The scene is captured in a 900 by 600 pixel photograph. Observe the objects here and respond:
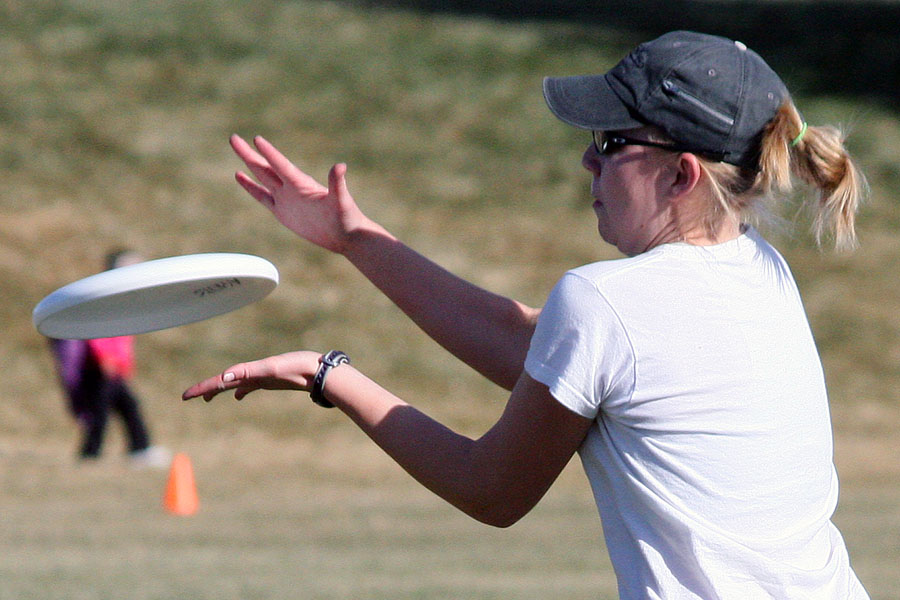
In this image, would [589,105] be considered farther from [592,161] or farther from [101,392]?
[101,392]

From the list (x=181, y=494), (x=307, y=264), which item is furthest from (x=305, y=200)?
(x=307, y=264)

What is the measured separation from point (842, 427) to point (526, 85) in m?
12.5

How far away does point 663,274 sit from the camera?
7.39 feet

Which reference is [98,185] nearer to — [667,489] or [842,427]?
[842,427]

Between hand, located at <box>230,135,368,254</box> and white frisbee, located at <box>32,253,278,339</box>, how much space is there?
0.47ft

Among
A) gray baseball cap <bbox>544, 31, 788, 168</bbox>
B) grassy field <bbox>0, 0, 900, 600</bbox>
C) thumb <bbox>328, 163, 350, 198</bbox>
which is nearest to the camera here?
gray baseball cap <bbox>544, 31, 788, 168</bbox>

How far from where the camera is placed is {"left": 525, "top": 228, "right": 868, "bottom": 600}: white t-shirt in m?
2.19

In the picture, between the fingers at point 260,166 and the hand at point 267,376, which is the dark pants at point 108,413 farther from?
the hand at point 267,376

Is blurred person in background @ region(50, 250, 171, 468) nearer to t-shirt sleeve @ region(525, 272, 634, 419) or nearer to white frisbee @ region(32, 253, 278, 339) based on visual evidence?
white frisbee @ region(32, 253, 278, 339)

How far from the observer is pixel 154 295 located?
329cm

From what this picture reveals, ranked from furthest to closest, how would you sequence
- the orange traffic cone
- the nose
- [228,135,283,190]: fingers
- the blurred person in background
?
the blurred person in background < the orange traffic cone < [228,135,283,190]: fingers < the nose

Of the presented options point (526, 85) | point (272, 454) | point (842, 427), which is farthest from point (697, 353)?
point (526, 85)

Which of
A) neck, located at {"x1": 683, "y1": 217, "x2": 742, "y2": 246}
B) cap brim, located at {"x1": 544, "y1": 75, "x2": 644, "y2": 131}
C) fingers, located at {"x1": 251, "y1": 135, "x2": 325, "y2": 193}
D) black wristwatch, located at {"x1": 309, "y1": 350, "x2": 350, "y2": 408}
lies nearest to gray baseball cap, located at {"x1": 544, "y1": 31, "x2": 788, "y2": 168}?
cap brim, located at {"x1": 544, "y1": 75, "x2": 644, "y2": 131}

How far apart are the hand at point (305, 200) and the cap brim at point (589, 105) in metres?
0.72
